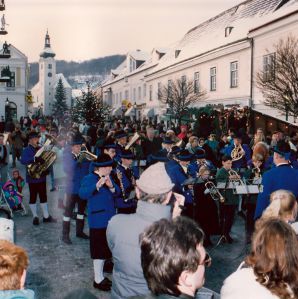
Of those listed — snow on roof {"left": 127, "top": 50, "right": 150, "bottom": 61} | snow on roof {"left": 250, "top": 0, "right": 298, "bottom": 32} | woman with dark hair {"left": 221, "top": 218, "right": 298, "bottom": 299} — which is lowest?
woman with dark hair {"left": 221, "top": 218, "right": 298, "bottom": 299}

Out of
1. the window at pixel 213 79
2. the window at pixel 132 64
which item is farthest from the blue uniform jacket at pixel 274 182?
the window at pixel 132 64

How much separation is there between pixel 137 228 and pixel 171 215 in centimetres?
28

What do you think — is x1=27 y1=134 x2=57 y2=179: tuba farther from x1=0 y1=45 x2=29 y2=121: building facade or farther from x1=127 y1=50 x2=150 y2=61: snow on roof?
x1=0 y1=45 x2=29 y2=121: building facade

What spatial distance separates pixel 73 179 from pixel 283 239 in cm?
632

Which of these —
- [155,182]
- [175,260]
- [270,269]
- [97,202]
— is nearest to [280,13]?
[97,202]

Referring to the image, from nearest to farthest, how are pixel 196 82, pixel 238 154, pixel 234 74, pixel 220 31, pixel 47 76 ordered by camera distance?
1. pixel 238 154
2. pixel 234 74
3. pixel 220 31
4. pixel 196 82
5. pixel 47 76

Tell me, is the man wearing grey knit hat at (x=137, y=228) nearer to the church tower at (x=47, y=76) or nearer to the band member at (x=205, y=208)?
the band member at (x=205, y=208)

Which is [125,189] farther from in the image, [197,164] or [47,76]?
[47,76]

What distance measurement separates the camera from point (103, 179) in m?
5.95

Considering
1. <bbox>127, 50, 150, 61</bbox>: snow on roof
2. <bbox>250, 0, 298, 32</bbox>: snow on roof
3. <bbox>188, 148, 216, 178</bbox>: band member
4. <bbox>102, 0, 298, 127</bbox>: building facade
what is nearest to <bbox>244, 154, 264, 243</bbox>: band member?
<bbox>188, 148, 216, 178</bbox>: band member

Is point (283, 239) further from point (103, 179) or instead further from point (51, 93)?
point (51, 93)

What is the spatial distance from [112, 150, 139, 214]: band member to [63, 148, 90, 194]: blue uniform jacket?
3.80 feet

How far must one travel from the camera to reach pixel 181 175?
7750mm

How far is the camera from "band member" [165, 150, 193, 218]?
759 cm
